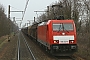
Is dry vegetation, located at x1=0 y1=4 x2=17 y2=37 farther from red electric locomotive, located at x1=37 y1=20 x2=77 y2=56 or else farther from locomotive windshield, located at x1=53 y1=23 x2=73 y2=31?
red electric locomotive, located at x1=37 y1=20 x2=77 y2=56

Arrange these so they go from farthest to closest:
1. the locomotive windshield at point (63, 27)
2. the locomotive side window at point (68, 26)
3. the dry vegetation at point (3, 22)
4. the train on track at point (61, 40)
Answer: the dry vegetation at point (3, 22)
the locomotive side window at point (68, 26)
the locomotive windshield at point (63, 27)
the train on track at point (61, 40)

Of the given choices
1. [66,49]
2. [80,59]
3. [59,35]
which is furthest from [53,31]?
[80,59]

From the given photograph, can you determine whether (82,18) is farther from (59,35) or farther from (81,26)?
(59,35)

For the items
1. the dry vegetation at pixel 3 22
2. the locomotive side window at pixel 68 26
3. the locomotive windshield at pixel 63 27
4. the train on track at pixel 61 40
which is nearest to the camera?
the train on track at pixel 61 40

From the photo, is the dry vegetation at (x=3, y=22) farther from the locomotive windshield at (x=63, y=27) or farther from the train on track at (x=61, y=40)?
the train on track at (x=61, y=40)

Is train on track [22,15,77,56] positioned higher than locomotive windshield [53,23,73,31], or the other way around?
locomotive windshield [53,23,73,31]

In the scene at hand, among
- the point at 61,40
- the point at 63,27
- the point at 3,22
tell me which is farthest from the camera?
the point at 3,22

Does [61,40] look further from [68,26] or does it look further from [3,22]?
[3,22]

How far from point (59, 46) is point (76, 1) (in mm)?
21960

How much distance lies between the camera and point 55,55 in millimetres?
16797

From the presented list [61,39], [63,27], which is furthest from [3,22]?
[61,39]

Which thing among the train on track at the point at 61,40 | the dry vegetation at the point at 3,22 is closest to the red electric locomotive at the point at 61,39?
the train on track at the point at 61,40

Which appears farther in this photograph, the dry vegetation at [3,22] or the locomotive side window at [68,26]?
the dry vegetation at [3,22]

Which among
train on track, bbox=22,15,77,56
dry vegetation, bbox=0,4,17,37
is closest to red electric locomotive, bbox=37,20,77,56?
train on track, bbox=22,15,77,56
